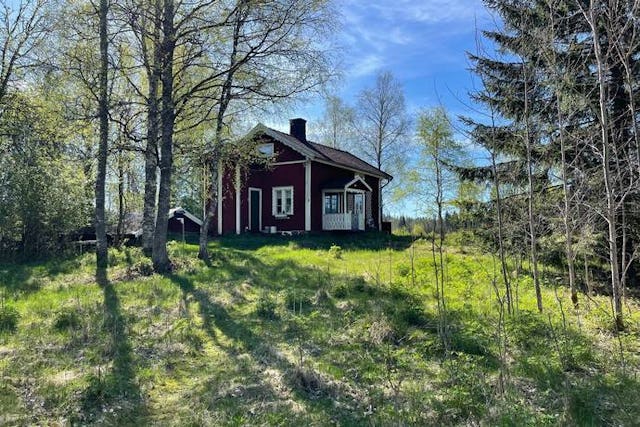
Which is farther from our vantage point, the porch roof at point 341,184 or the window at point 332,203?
the window at point 332,203

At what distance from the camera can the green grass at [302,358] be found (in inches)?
145

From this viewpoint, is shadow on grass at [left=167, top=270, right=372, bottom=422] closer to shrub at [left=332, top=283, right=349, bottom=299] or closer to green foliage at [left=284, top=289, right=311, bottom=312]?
green foliage at [left=284, top=289, right=311, bottom=312]

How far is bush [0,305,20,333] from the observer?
18.9ft

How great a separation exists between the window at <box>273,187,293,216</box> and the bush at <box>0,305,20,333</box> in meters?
15.6

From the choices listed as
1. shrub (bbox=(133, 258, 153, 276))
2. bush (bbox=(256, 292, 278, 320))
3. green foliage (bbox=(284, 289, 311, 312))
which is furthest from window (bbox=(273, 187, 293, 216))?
bush (bbox=(256, 292, 278, 320))

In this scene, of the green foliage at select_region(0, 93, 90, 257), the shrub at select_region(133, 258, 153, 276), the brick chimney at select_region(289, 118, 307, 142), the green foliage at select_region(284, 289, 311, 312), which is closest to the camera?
the green foliage at select_region(284, 289, 311, 312)

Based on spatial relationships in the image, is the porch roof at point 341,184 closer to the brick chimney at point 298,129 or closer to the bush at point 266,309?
the brick chimney at point 298,129

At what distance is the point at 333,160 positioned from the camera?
22500 mm

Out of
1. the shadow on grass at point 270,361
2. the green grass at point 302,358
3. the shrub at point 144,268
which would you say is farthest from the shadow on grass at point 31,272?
the shadow on grass at point 270,361

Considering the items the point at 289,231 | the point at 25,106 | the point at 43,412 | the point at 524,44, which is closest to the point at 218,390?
the point at 43,412

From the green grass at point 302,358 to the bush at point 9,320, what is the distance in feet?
0.07

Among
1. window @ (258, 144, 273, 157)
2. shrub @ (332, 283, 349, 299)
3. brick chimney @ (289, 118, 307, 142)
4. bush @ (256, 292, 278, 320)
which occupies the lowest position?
bush @ (256, 292, 278, 320)

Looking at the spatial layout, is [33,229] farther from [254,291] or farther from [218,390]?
[218,390]

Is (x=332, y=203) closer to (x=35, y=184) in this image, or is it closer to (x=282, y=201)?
(x=282, y=201)
